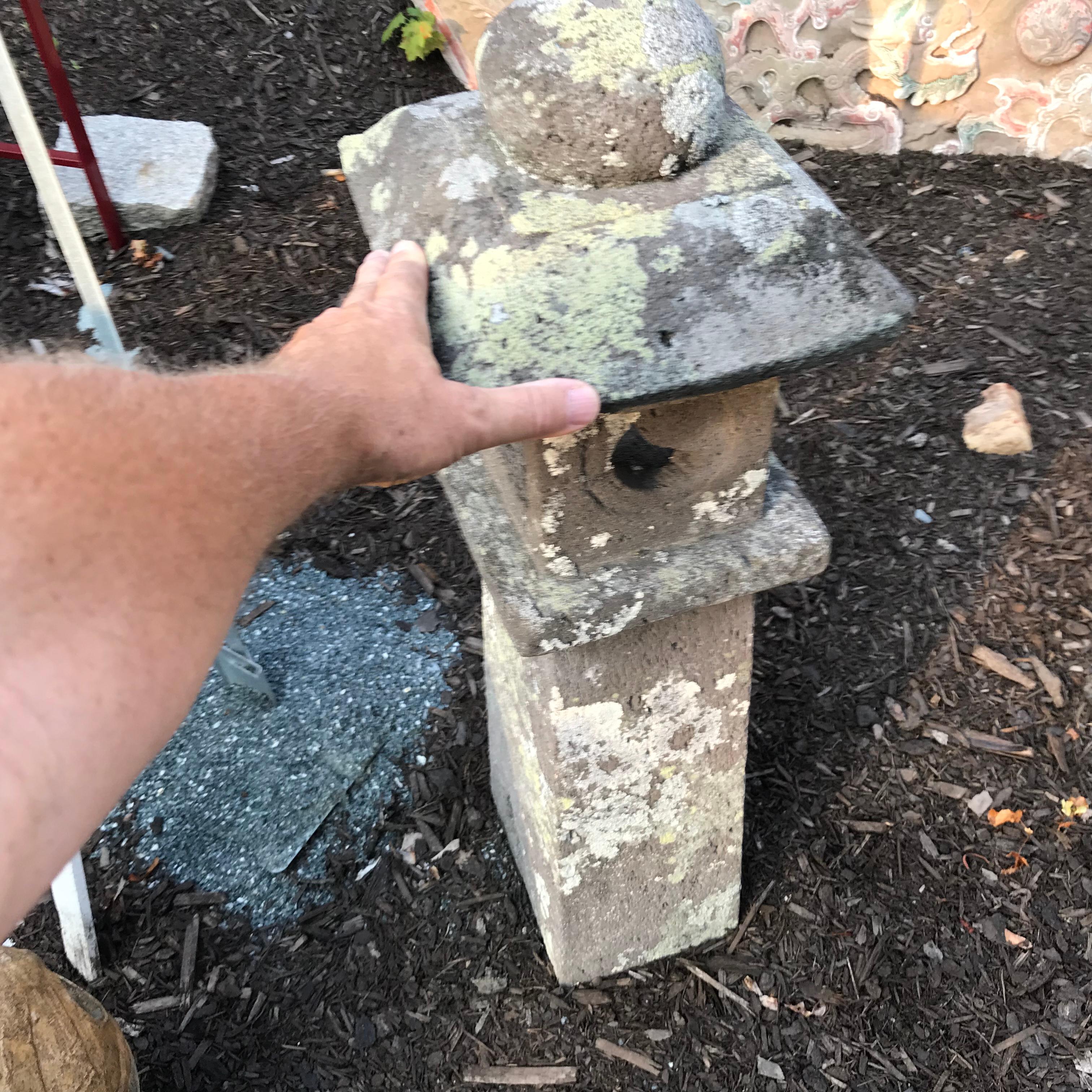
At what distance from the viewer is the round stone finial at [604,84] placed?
3.59 feet

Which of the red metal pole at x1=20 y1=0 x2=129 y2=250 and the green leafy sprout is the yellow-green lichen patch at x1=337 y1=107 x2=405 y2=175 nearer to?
the red metal pole at x1=20 y1=0 x2=129 y2=250

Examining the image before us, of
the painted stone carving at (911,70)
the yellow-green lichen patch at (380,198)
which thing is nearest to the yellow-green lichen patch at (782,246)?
the yellow-green lichen patch at (380,198)

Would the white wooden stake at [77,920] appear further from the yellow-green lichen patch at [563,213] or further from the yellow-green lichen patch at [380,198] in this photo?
the yellow-green lichen patch at [563,213]

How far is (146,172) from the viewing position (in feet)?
13.3

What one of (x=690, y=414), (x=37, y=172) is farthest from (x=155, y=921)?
(x=690, y=414)

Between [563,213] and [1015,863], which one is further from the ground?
[563,213]

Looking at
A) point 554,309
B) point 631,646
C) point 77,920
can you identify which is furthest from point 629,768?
point 77,920

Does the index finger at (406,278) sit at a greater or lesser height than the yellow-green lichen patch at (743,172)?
lesser

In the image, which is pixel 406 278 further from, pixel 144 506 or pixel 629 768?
pixel 629 768

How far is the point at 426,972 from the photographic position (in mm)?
2207

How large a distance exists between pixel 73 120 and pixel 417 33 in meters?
1.69

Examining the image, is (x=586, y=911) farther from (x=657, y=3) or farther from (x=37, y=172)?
(x=37, y=172)

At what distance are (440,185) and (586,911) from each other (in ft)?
4.85

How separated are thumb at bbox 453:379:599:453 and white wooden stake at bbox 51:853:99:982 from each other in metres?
1.66
